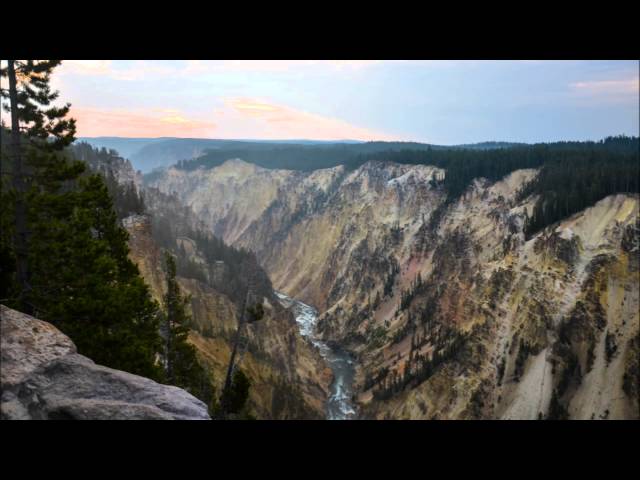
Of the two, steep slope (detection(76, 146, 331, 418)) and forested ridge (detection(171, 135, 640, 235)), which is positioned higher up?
forested ridge (detection(171, 135, 640, 235))

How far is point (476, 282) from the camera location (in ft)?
216

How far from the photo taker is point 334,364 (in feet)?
257

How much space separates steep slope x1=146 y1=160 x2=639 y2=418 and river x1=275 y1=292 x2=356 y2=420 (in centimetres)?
218

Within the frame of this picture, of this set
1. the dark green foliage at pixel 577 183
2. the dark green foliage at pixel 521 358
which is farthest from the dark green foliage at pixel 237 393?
the dark green foliage at pixel 577 183

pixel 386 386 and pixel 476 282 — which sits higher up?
pixel 476 282

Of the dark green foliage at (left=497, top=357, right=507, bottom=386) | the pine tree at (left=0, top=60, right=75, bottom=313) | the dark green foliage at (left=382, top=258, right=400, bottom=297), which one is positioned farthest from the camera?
the dark green foliage at (left=382, top=258, right=400, bottom=297)

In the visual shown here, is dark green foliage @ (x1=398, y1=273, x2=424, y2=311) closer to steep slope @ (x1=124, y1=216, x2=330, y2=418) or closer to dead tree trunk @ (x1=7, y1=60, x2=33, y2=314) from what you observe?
steep slope @ (x1=124, y1=216, x2=330, y2=418)

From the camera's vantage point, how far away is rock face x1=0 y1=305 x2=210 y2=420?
19.6ft

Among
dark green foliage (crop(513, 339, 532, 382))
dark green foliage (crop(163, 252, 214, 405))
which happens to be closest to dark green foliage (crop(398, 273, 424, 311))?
dark green foliage (crop(513, 339, 532, 382))

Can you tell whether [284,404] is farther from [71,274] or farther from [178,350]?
[71,274]

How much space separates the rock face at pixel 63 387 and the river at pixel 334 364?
5337 cm

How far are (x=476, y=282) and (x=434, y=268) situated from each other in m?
19.2
